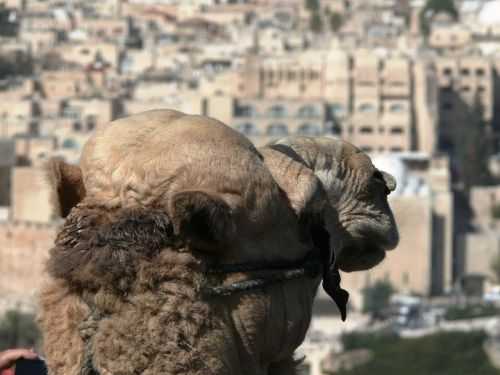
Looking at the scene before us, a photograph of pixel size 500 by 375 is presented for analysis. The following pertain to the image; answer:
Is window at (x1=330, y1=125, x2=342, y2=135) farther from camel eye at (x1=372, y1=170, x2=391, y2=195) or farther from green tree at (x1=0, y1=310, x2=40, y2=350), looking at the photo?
camel eye at (x1=372, y1=170, x2=391, y2=195)

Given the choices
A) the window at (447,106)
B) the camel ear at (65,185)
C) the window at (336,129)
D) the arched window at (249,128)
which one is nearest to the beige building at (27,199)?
the arched window at (249,128)

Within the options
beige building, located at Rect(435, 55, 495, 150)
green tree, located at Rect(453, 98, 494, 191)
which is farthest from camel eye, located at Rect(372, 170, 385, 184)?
beige building, located at Rect(435, 55, 495, 150)

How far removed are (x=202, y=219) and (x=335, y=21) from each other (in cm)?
7308

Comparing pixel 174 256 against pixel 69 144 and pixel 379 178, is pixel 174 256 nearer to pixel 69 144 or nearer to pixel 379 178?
pixel 379 178

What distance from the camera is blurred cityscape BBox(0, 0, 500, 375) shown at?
1729 inches

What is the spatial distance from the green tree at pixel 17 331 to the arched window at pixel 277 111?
12.6 metres

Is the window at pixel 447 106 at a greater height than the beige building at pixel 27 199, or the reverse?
the beige building at pixel 27 199

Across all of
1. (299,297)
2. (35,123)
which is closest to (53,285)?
(299,297)

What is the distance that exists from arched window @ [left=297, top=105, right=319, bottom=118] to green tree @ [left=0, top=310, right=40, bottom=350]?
13.3 metres

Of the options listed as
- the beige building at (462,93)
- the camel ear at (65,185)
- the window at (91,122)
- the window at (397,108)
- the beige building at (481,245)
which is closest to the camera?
the camel ear at (65,185)

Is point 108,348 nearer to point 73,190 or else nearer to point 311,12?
point 73,190

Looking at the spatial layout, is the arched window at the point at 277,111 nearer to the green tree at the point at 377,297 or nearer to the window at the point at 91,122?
the window at the point at 91,122

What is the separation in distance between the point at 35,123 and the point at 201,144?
50785 millimetres

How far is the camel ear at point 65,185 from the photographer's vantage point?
344 cm
